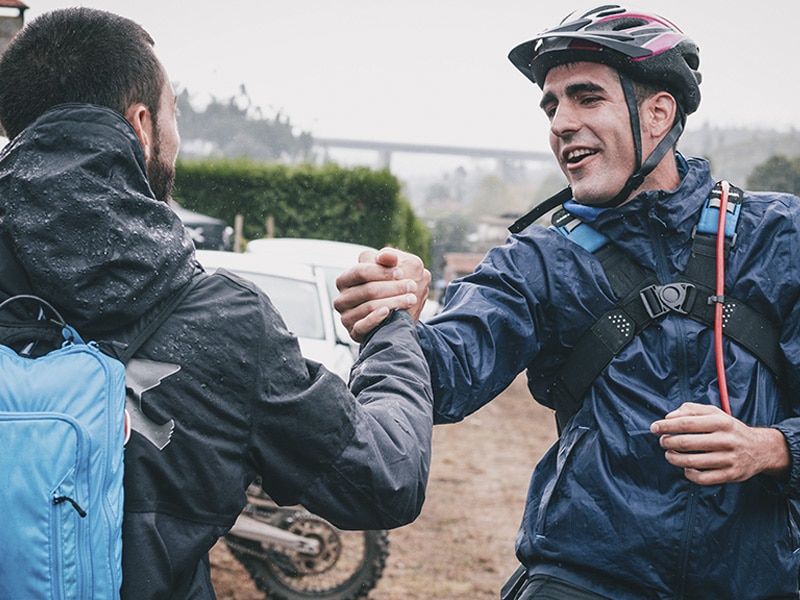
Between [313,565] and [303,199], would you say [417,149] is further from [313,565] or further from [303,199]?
[313,565]

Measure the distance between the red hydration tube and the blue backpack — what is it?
5.09 feet

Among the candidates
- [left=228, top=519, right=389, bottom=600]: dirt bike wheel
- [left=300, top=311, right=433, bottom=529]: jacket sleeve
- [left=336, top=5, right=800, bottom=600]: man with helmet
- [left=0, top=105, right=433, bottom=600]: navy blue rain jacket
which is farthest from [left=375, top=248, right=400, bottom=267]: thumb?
[left=228, top=519, right=389, bottom=600]: dirt bike wheel

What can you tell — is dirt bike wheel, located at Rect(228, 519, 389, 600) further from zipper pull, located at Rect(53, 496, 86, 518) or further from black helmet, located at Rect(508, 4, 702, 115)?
zipper pull, located at Rect(53, 496, 86, 518)

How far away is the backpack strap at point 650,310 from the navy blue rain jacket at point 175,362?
0.91m

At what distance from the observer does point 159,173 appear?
180cm

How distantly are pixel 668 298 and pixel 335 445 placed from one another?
1173 millimetres

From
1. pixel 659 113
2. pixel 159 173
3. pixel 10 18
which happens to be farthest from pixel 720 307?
pixel 10 18

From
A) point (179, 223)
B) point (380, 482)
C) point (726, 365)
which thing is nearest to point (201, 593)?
point (380, 482)

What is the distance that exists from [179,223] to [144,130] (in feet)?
0.70

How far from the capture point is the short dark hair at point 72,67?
5.46 ft

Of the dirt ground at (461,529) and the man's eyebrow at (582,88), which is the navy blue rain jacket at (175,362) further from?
the dirt ground at (461,529)

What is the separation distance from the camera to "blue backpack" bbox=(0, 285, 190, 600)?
1389 millimetres

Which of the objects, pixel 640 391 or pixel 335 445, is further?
pixel 640 391

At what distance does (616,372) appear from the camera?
245 centimetres
